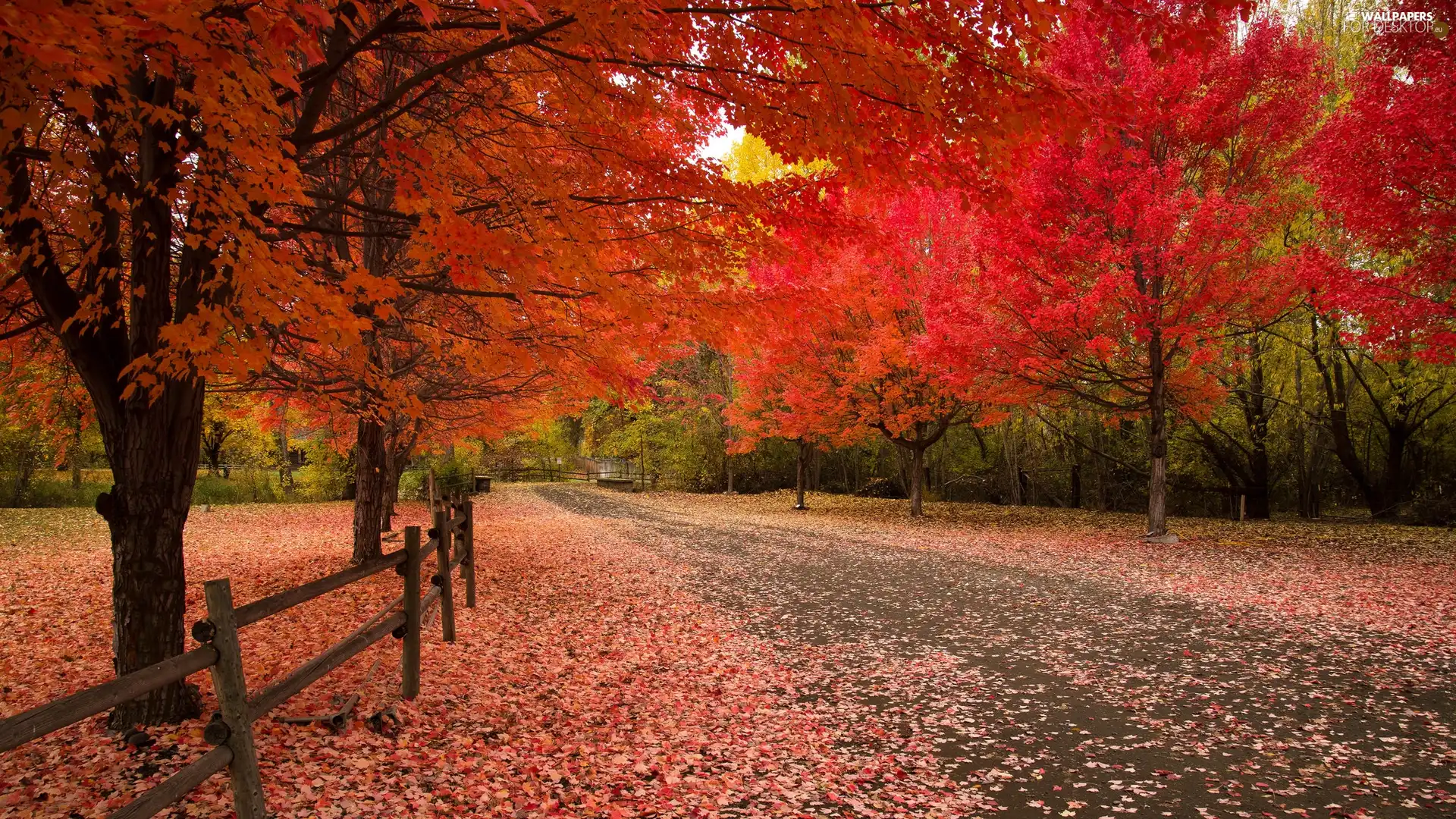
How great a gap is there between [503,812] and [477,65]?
4.73m

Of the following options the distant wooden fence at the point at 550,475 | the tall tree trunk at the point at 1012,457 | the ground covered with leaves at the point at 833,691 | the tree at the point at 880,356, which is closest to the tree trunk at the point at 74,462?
the ground covered with leaves at the point at 833,691

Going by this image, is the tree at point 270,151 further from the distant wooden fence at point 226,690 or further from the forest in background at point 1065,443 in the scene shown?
the forest in background at point 1065,443

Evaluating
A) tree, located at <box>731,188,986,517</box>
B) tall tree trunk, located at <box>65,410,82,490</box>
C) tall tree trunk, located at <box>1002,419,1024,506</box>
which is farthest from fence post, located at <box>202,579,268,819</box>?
tall tree trunk, located at <box>1002,419,1024,506</box>

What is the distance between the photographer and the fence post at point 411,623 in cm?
557

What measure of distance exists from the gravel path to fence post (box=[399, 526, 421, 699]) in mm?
3246

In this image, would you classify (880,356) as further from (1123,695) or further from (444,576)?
(444,576)

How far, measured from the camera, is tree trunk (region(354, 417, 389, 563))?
10.5 meters

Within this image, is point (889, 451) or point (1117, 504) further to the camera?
point (889, 451)

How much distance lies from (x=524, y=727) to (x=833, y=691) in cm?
255

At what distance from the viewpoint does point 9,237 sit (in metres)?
4.02

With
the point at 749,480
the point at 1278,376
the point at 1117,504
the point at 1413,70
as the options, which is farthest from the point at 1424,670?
the point at 749,480

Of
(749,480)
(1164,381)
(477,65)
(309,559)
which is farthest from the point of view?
(749,480)

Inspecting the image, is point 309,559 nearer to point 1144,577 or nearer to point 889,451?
point 1144,577

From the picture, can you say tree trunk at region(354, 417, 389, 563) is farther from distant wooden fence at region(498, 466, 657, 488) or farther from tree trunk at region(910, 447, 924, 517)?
distant wooden fence at region(498, 466, 657, 488)
